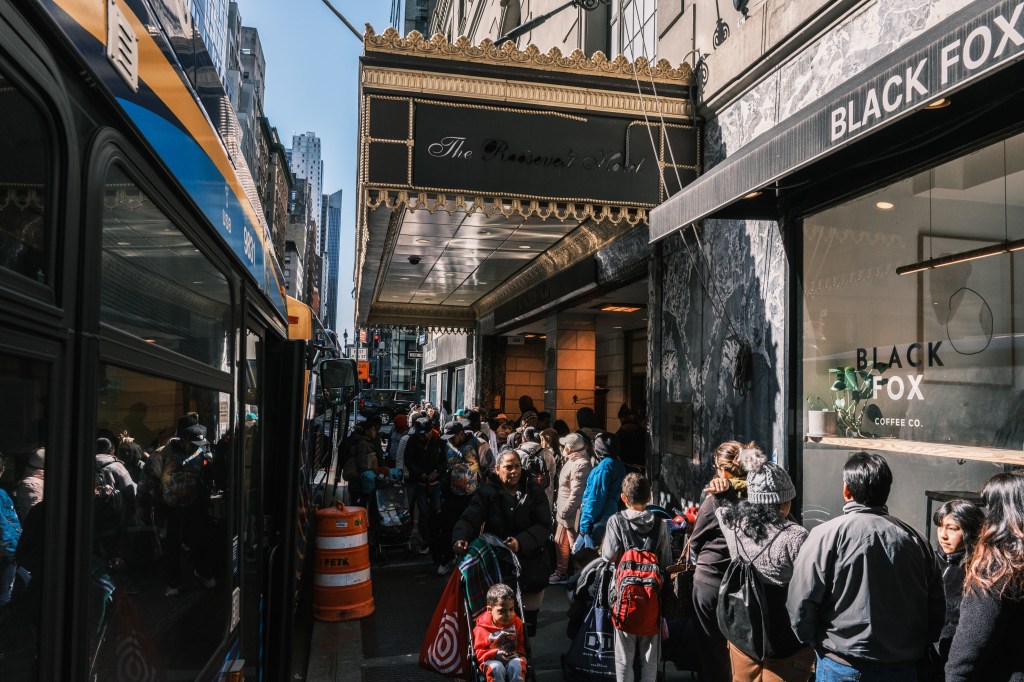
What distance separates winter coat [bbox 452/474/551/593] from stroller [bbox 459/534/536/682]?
1.15 ft

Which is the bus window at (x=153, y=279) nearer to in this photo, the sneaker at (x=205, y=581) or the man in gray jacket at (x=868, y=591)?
the sneaker at (x=205, y=581)

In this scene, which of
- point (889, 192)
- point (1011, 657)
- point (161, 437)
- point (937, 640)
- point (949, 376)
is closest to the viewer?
point (161, 437)

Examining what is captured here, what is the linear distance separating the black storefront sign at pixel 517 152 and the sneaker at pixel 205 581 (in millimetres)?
5558

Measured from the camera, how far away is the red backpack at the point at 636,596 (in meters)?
4.80

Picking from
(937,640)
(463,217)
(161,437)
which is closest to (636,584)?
(937,640)

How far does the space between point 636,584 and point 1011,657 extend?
221 cm

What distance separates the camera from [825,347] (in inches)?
266

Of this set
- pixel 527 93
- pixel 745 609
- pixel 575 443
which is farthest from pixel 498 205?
pixel 745 609

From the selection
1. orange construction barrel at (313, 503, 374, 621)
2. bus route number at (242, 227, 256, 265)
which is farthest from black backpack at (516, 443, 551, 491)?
bus route number at (242, 227, 256, 265)

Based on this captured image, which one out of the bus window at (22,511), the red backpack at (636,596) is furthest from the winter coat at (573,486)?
the bus window at (22,511)

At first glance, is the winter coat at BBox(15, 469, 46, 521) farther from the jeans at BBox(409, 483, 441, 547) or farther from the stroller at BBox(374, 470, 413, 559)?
the jeans at BBox(409, 483, 441, 547)

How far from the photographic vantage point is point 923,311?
5863 mm

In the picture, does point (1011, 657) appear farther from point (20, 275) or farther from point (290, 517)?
point (290, 517)

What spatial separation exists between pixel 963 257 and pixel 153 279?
5541 millimetres
